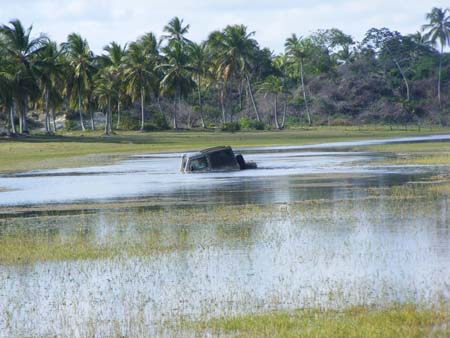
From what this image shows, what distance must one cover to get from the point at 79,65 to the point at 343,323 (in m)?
93.0

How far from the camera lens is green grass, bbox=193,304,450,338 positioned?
37.4 feet

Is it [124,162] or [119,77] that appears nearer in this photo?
[124,162]

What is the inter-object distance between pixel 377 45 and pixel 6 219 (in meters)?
125

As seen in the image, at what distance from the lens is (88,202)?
3114cm

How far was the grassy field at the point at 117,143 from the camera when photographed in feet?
200

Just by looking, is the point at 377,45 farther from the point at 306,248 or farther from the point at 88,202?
the point at 306,248

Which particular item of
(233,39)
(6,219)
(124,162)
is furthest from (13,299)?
(233,39)

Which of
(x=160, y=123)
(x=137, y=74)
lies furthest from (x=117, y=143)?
(x=160, y=123)

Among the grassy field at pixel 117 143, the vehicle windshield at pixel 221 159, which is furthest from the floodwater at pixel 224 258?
the grassy field at pixel 117 143

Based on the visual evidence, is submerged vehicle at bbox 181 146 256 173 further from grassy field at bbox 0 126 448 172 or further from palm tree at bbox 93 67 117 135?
palm tree at bbox 93 67 117 135

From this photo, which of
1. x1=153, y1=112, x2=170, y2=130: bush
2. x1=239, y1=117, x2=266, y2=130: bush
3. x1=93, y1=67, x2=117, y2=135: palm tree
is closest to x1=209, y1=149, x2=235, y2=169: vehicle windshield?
x1=93, y1=67, x2=117, y2=135: palm tree

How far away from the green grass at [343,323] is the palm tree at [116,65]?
317 ft

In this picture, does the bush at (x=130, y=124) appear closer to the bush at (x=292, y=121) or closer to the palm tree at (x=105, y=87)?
the palm tree at (x=105, y=87)

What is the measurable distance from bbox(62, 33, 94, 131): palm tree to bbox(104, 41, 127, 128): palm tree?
4552 mm
